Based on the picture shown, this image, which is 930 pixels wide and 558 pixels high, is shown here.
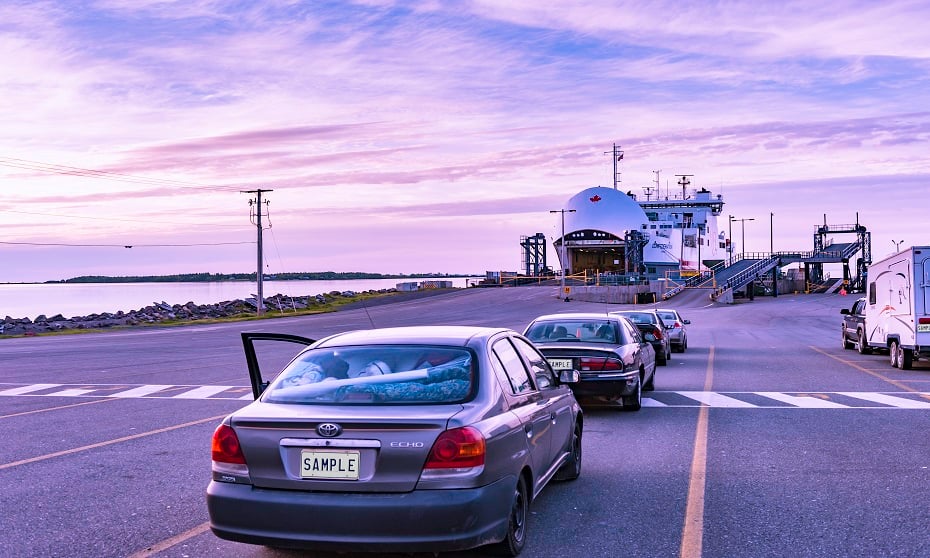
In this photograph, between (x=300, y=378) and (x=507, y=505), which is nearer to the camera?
(x=507, y=505)

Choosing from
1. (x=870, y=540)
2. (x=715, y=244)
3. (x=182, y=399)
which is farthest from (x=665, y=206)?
(x=870, y=540)

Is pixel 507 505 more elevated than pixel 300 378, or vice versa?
pixel 300 378

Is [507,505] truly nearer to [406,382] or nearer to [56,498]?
[406,382]

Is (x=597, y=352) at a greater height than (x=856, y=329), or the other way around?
(x=597, y=352)

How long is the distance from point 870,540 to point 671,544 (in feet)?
4.33

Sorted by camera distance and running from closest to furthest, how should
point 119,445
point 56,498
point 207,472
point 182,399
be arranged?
1. point 56,498
2. point 207,472
3. point 119,445
4. point 182,399

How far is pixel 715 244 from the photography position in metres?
92.7

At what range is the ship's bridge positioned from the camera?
8406 cm

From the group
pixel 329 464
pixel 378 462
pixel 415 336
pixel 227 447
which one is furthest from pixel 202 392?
pixel 378 462

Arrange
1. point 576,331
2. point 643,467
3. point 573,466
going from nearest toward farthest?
point 573,466 < point 643,467 < point 576,331

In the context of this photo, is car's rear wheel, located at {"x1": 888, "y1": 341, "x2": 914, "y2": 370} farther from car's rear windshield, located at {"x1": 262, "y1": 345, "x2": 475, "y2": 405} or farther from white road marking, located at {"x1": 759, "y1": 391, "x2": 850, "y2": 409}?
car's rear windshield, located at {"x1": 262, "y1": 345, "x2": 475, "y2": 405}

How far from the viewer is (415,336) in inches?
248

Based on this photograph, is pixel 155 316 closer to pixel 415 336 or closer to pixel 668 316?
pixel 668 316

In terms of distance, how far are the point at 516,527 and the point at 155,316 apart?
52.6 metres
